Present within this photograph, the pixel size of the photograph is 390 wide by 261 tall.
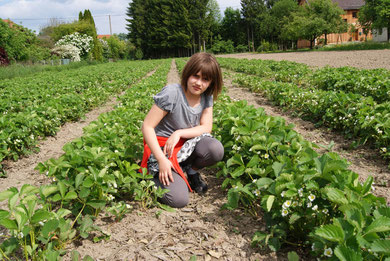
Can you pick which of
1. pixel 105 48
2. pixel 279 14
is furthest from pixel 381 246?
pixel 279 14

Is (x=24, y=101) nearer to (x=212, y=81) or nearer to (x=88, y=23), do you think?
(x=212, y=81)

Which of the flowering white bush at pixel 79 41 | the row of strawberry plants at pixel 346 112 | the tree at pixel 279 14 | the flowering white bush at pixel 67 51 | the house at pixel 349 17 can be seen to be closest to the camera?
the row of strawberry plants at pixel 346 112

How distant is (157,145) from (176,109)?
1.39 ft

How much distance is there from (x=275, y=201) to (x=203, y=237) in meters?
0.63

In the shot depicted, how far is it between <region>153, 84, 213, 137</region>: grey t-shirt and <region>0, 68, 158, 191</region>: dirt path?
1879 millimetres

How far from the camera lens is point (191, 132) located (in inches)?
102

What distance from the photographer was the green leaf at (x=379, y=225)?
1182 millimetres

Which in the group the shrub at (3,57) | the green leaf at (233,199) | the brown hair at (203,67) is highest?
the shrub at (3,57)

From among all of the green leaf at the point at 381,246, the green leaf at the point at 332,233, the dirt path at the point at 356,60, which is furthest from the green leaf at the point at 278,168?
the dirt path at the point at 356,60

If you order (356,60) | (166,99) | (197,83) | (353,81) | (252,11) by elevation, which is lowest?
(353,81)

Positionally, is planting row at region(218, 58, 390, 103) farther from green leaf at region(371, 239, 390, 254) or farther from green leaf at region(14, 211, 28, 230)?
green leaf at region(14, 211, 28, 230)

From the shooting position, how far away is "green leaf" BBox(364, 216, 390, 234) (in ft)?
3.88

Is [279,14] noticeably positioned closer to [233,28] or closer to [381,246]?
[233,28]

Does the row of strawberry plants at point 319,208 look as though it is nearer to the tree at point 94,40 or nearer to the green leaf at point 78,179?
the green leaf at point 78,179
